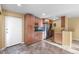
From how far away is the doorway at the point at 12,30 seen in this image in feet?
17.2

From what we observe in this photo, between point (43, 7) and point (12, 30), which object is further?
point (12, 30)

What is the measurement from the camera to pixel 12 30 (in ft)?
18.6

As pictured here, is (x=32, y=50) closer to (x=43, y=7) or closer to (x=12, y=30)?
(x=12, y=30)

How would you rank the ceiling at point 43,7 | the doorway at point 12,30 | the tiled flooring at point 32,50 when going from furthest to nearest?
the doorway at point 12,30, the tiled flooring at point 32,50, the ceiling at point 43,7

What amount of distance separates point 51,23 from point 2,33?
7355 mm

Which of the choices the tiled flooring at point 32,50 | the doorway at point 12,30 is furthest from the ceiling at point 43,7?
the tiled flooring at point 32,50

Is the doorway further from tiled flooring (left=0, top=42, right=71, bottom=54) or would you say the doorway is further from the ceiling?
the ceiling

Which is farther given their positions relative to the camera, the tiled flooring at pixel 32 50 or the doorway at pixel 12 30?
the doorway at pixel 12 30

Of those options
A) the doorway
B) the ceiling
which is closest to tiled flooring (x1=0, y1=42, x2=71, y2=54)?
the doorway

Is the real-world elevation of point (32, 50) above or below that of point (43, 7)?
below

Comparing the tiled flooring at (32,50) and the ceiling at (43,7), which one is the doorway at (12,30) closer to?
the tiled flooring at (32,50)

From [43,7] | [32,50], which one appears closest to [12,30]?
[32,50]
